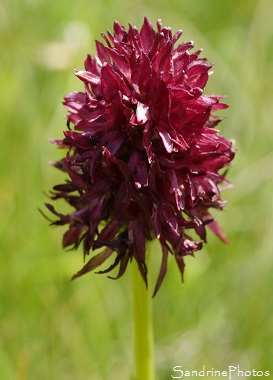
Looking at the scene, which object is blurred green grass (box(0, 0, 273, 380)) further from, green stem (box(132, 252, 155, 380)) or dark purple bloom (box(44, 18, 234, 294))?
dark purple bloom (box(44, 18, 234, 294))

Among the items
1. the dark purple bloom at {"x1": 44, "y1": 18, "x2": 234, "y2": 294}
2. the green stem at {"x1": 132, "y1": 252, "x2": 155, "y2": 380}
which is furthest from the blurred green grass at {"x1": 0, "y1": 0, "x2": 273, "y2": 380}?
the dark purple bloom at {"x1": 44, "y1": 18, "x2": 234, "y2": 294}

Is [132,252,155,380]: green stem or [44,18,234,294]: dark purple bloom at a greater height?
[44,18,234,294]: dark purple bloom

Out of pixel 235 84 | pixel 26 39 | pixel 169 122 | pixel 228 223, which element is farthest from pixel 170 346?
pixel 26 39

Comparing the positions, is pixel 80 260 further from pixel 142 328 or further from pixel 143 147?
pixel 143 147

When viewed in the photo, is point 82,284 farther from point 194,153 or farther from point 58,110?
point 194,153

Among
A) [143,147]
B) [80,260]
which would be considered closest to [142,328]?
[143,147]

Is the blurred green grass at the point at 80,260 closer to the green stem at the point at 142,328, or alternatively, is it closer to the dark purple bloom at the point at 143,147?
the green stem at the point at 142,328

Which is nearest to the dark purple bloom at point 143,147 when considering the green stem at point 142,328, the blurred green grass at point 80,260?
the green stem at point 142,328
